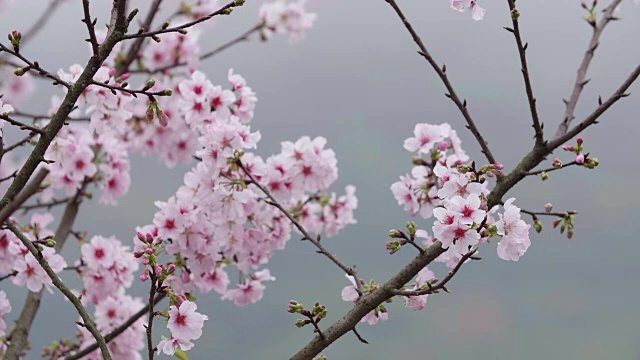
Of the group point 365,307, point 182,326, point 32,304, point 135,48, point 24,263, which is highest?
point 135,48

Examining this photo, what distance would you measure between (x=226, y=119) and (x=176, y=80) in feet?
5.43

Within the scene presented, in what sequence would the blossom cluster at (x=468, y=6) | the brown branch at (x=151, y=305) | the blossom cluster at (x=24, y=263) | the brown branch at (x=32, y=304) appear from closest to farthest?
the brown branch at (x=151, y=305) → the blossom cluster at (x=468, y=6) → the blossom cluster at (x=24, y=263) → the brown branch at (x=32, y=304)

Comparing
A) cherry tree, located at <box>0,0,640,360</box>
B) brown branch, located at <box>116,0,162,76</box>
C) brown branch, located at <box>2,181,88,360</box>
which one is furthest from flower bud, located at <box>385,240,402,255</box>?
brown branch, located at <box>116,0,162,76</box>

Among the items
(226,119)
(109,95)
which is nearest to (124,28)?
(109,95)

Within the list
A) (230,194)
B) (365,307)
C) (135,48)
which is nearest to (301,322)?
(365,307)

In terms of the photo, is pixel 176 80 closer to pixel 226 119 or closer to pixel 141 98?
pixel 141 98

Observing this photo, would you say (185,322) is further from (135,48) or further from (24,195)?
(135,48)

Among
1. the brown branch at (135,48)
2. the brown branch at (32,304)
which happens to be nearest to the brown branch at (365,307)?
the brown branch at (32,304)

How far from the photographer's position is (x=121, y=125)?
13.1 feet

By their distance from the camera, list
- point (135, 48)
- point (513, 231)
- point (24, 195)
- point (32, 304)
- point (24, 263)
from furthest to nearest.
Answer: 1. point (135, 48)
2. point (32, 304)
3. point (24, 195)
4. point (24, 263)
5. point (513, 231)

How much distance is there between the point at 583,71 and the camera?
3.45m

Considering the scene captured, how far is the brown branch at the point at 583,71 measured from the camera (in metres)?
3.21

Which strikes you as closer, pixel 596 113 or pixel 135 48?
pixel 596 113

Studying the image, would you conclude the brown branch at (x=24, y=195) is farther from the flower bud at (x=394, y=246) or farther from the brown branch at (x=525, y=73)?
the brown branch at (x=525, y=73)
